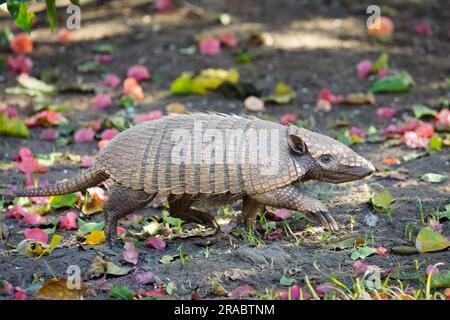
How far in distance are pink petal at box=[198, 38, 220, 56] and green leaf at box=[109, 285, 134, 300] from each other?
6519 mm

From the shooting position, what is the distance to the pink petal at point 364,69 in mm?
10992

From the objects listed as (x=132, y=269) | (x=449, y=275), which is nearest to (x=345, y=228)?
(x=449, y=275)

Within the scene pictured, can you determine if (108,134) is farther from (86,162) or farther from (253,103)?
(253,103)

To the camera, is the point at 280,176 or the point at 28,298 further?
the point at 280,176

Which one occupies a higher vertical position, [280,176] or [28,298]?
[280,176]

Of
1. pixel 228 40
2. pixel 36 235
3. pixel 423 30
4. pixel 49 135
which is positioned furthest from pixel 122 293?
pixel 423 30

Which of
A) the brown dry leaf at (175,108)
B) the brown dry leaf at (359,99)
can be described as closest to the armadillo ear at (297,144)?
the brown dry leaf at (175,108)

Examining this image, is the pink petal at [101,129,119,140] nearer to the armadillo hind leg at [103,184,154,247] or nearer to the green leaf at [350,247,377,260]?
the armadillo hind leg at [103,184,154,247]
